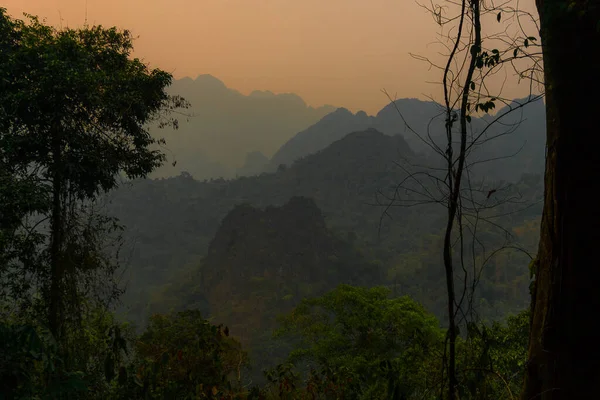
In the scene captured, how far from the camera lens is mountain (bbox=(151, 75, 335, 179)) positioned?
138625 mm

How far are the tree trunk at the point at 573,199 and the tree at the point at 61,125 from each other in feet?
19.0

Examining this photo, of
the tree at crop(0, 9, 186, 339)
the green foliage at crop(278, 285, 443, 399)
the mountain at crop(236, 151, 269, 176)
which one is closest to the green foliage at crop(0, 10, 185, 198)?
the tree at crop(0, 9, 186, 339)

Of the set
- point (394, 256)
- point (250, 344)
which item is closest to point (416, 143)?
point (394, 256)

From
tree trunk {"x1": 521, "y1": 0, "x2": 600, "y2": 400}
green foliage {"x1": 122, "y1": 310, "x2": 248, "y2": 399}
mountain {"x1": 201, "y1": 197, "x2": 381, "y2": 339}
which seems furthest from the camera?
mountain {"x1": 201, "y1": 197, "x2": 381, "y2": 339}

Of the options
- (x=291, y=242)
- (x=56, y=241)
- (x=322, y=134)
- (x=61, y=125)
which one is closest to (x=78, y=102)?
(x=61, y=125)

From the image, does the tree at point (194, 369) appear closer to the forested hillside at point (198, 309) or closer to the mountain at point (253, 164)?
the forested hillside at point (198, 309)

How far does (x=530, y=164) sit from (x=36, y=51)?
8742cm

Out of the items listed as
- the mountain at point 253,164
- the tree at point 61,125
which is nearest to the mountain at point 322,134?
the mountain at point 253,164

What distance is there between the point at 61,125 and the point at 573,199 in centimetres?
666

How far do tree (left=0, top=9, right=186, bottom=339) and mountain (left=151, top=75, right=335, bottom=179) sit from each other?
120647mm

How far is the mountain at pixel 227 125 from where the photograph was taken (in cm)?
13862

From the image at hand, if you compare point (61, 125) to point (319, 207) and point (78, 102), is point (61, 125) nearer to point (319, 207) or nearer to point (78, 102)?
point (78, 102)

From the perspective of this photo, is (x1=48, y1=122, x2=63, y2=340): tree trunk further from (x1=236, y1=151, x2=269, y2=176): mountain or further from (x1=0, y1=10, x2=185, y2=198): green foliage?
(x1=236, y1=151, x2=269, y2=176): mountain

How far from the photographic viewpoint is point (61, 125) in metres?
5.93
